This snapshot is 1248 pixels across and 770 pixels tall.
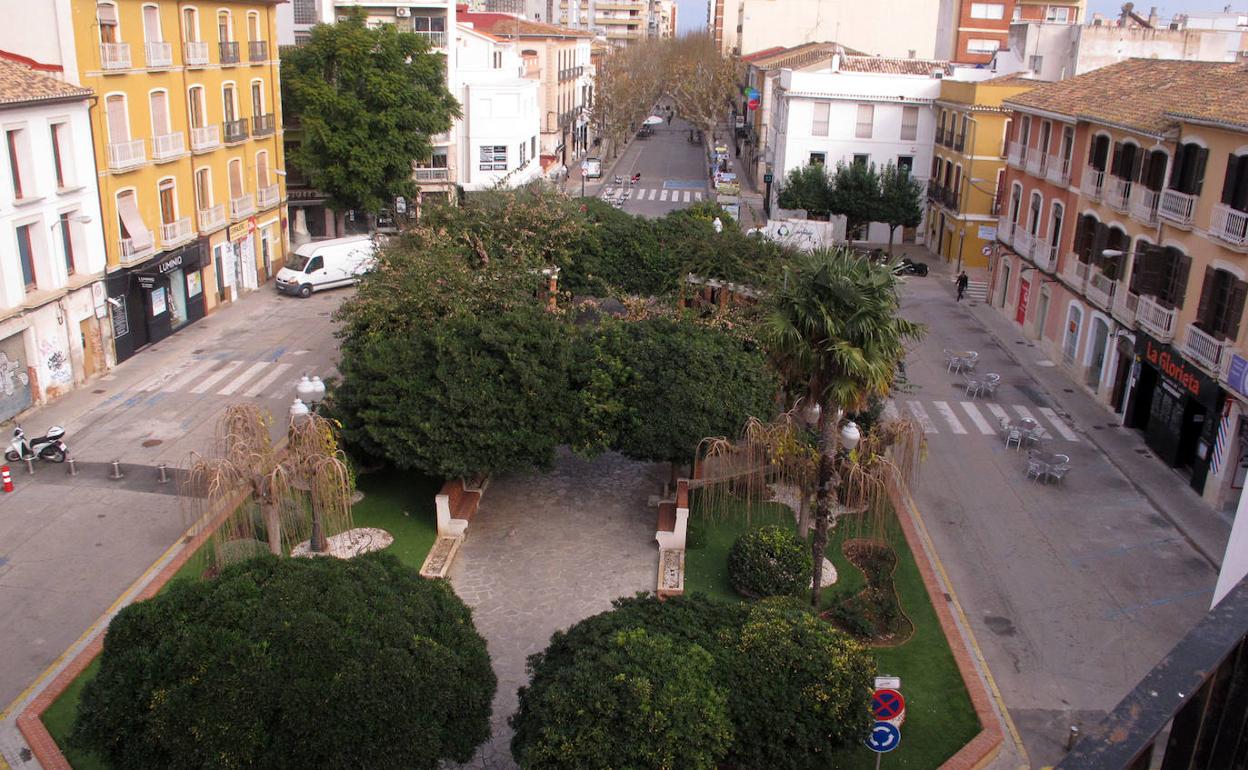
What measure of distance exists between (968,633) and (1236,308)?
487 inches

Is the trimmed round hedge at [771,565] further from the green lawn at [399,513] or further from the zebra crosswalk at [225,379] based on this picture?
the zebra crosswalk at [225,379]

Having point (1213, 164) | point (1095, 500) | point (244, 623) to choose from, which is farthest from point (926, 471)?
point (244, 623)

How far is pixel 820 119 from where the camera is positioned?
2233 inches

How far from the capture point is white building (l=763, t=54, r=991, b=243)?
55.4m

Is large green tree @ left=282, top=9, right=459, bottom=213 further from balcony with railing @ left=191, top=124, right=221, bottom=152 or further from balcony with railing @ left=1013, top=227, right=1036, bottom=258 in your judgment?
balcony with railing @ left=1013, top=227, right=1036, bottom=258

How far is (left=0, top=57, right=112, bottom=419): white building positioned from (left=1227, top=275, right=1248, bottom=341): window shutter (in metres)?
32.1

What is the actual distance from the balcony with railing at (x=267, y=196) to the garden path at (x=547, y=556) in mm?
25255

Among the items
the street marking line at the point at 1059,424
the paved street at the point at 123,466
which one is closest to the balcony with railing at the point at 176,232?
the paved street at the point at 123,466

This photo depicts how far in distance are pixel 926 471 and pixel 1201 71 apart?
17498 mm

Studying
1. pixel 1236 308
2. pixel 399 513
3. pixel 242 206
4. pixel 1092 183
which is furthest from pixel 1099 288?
pixel 242 206

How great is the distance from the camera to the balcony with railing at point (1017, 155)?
40.7 m

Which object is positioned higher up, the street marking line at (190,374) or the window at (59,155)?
the window at (59,155)

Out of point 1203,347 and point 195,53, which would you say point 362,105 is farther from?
point 1203,347

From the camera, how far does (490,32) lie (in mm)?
78750
